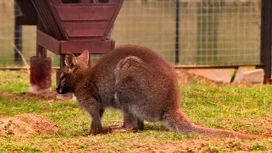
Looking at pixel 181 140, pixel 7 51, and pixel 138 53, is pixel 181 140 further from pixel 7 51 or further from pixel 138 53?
pixel 7 51

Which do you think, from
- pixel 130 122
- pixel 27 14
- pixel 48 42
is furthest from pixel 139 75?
pixel 27 14

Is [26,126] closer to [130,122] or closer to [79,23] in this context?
[130,122]

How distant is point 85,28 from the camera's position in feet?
33.2

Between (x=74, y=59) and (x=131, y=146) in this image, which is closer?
(x=131, y=146)

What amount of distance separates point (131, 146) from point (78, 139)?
2.18 feet

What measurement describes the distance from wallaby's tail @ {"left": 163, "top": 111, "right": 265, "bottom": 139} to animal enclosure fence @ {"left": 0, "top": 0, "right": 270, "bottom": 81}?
614 centimetres

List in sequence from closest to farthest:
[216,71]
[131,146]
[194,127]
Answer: [131,146], [194,127], [216,71]

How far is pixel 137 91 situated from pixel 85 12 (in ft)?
8.71

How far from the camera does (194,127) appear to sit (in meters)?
7.54

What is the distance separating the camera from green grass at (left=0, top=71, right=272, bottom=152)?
272 inches

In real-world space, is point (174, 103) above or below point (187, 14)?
below

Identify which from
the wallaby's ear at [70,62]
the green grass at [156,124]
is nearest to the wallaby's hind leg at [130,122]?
the green grass at [156,124]

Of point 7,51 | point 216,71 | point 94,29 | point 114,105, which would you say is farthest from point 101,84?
point 7,51

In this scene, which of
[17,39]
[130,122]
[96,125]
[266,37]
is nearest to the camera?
[130,122]
